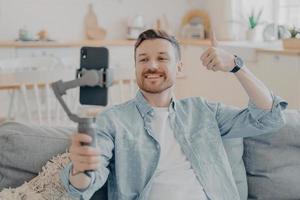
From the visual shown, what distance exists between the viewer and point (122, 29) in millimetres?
5266

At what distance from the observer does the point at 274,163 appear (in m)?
1.69

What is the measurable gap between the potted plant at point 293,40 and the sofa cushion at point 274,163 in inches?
69.5

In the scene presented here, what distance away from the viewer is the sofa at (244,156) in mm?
1559

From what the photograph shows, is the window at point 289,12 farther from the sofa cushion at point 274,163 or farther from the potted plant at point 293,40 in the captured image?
the sofa cushion at point 274,163

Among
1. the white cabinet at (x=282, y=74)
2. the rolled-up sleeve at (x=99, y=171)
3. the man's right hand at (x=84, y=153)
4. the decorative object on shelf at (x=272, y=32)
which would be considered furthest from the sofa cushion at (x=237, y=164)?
the decorative object on shelf at (x=272, y=32)

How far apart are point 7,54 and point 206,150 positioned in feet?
10.7

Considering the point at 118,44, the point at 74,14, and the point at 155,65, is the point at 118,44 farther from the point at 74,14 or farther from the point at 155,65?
the point at 155,65

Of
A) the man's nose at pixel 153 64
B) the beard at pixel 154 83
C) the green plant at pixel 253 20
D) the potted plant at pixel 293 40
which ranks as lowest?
the beard at pixel 154 83

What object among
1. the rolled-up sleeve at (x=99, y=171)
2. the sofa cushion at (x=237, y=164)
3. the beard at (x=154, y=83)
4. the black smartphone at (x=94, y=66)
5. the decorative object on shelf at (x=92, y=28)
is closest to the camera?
the black smartphone at (x=94, y=66)

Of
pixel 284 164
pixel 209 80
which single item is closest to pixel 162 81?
pixel 284 164

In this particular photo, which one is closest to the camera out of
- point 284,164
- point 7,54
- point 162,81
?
point 162,81

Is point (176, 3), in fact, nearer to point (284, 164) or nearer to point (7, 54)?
point (7, 54)

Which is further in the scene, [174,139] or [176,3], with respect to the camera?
[176,3]

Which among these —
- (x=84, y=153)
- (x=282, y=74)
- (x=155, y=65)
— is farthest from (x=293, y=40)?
(x=84, y=153)
